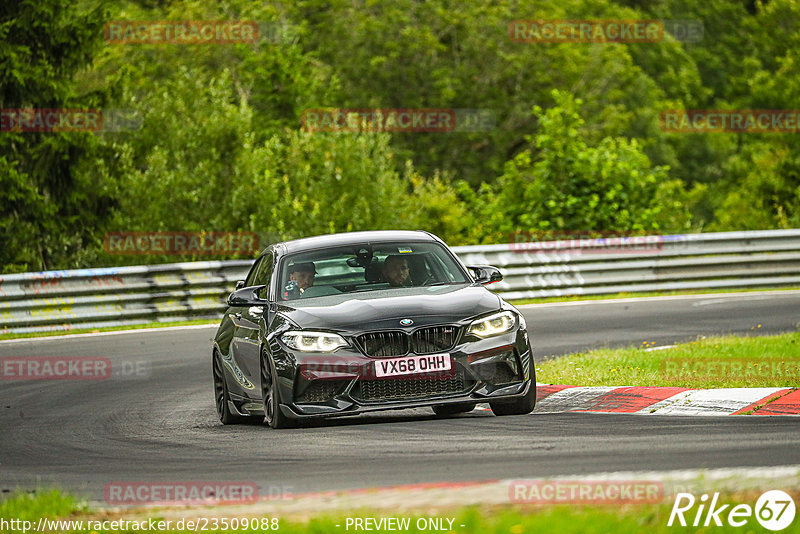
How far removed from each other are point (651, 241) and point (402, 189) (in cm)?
1337

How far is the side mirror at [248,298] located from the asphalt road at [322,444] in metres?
0.96

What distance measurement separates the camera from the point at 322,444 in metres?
8.69

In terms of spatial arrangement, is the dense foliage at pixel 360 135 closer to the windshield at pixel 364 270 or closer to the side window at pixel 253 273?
the side window at pixel 253 273

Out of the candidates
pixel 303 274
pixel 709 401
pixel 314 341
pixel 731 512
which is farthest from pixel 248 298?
pixel 731 512

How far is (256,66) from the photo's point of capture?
5772cm

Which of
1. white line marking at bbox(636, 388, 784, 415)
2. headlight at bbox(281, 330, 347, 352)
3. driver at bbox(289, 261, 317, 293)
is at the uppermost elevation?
driver at bbox(289, 261, 317, 293)

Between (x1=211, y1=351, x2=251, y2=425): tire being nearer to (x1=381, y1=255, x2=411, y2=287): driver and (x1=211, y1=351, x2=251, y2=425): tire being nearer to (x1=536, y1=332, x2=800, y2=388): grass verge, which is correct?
(x1=381, y1=255, x2=411, y2=287): driver

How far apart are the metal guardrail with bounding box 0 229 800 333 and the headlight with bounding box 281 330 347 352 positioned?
11.6 meters

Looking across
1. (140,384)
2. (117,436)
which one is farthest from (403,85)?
(117,436)

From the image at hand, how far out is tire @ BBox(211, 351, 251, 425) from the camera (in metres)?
11.0

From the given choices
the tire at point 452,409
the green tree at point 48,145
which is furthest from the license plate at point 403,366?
the green tree at point 48,145

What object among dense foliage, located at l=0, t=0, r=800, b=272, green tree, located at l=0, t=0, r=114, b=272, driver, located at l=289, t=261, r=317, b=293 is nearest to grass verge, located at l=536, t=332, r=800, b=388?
driver, located at l=289, t=261, r=317, b=293

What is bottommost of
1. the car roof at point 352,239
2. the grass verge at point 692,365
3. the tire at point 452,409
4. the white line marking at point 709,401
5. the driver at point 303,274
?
the grass verge at point 692,365

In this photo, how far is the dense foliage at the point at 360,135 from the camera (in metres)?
30.6
